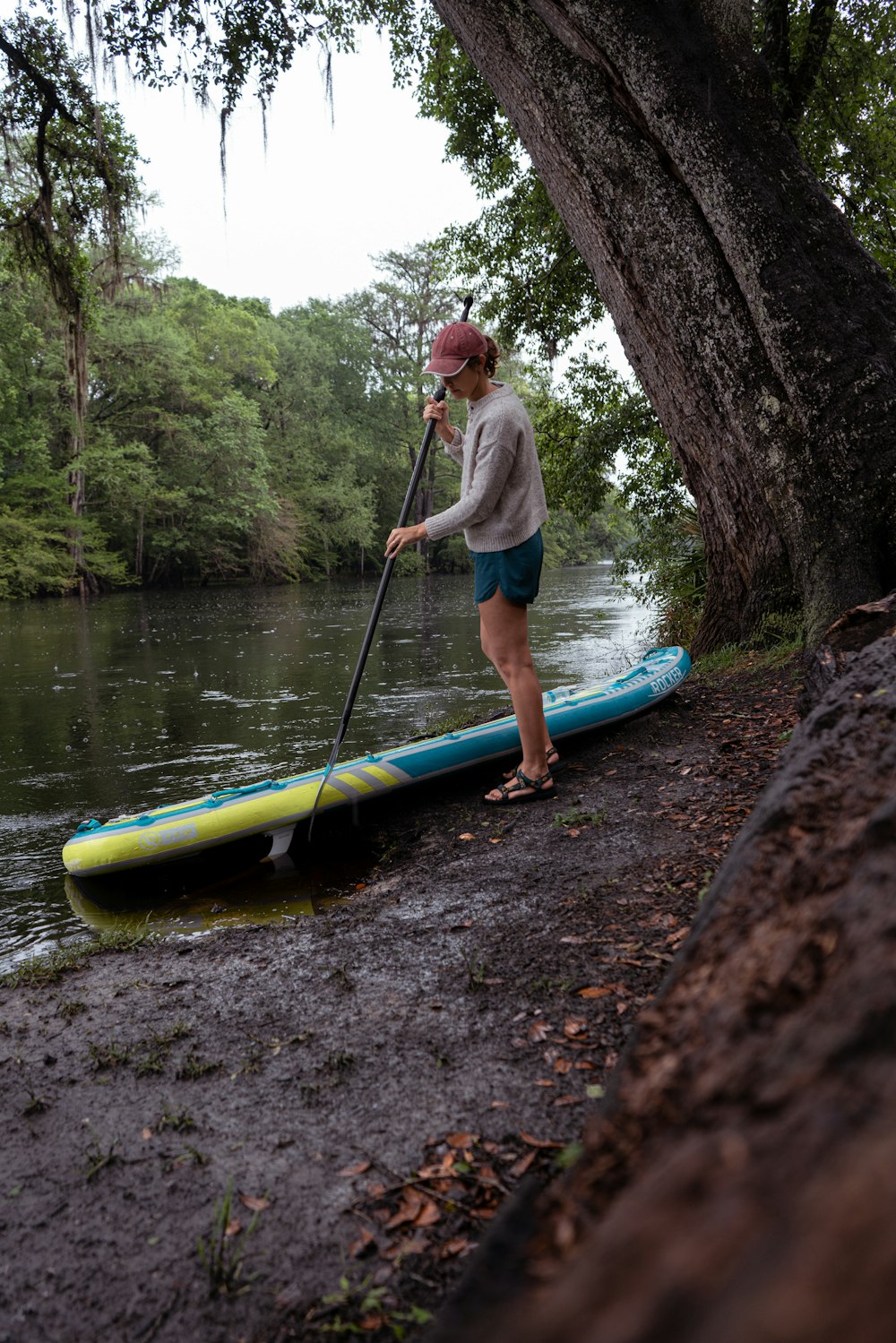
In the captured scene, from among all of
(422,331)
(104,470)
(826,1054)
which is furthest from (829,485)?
(422,331)

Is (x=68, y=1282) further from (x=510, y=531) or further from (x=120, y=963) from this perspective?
(x=510, y=531)

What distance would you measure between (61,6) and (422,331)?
38.8m

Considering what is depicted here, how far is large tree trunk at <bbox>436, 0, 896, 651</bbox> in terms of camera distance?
4.92 meters

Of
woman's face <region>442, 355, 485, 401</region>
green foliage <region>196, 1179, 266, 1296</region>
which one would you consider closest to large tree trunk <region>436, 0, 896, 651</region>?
woman's face <region>442, 355, 485, 401</region>

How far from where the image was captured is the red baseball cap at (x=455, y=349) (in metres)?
4.02

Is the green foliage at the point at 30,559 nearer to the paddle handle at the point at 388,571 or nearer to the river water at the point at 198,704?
the river water at the point at 198,704

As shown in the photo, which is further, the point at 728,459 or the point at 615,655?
the point at 615,655

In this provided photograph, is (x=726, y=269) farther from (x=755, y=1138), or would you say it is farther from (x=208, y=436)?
(x=208, y=436)

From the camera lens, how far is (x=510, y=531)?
4.14 metres

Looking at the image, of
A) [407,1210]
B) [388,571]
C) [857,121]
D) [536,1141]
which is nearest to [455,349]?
[388,571]

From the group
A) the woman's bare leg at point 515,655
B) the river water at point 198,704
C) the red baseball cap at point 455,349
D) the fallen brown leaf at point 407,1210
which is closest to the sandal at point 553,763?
the woman's bare leg at point 515,655

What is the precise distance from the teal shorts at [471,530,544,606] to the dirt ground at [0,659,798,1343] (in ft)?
3.57

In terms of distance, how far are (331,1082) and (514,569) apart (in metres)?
2.53

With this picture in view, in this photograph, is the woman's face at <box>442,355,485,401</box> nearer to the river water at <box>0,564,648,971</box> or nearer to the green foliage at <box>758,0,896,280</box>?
the river water at <box>0,564,648,971</box>
